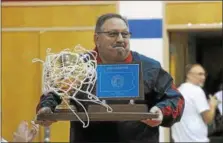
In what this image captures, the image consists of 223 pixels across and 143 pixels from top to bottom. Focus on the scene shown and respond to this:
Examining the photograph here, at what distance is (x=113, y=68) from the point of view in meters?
2.15

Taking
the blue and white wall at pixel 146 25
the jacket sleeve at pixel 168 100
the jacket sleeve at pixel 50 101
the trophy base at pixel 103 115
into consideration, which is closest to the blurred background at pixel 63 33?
the blue and white wall at pixel 146 25

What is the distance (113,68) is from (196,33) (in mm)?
4535

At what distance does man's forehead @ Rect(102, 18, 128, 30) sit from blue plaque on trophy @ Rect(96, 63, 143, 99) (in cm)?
18

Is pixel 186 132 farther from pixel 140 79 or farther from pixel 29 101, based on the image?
pixel 140 79

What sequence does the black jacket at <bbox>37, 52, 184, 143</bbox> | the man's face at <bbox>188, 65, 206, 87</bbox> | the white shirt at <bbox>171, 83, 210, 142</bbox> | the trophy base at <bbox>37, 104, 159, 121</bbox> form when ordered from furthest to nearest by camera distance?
the man's face at <bbox>188, 65, 206, 87</bbox>, the white shirt at <bbox>171, 83, 210, 142</bbox>, the black jacket at <bbox>37, 52, 184, 143</bbox>, the trophy base at <bbox>37, 104, 159, 121</bbox>

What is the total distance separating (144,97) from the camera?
7.47ft

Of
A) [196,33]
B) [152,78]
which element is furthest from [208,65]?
[152,78]

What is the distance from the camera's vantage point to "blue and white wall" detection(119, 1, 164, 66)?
20.7 ft

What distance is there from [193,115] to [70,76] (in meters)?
3.23

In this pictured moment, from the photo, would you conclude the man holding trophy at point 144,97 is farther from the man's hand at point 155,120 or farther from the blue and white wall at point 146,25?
the blue and white wall at point 146,25

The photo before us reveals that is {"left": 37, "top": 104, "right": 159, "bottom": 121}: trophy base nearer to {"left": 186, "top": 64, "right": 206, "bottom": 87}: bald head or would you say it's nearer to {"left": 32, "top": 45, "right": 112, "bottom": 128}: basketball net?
{"left": 32, "top": 45, "right": 112, "bottom": 128}: basketball net

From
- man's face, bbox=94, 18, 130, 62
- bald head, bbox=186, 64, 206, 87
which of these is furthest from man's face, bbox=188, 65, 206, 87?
man's face, bbox=94, 18, 130, 62

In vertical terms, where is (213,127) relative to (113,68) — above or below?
below

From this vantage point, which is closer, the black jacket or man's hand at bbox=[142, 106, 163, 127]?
man's hand at bbox=[142, 106, 163, 127]
